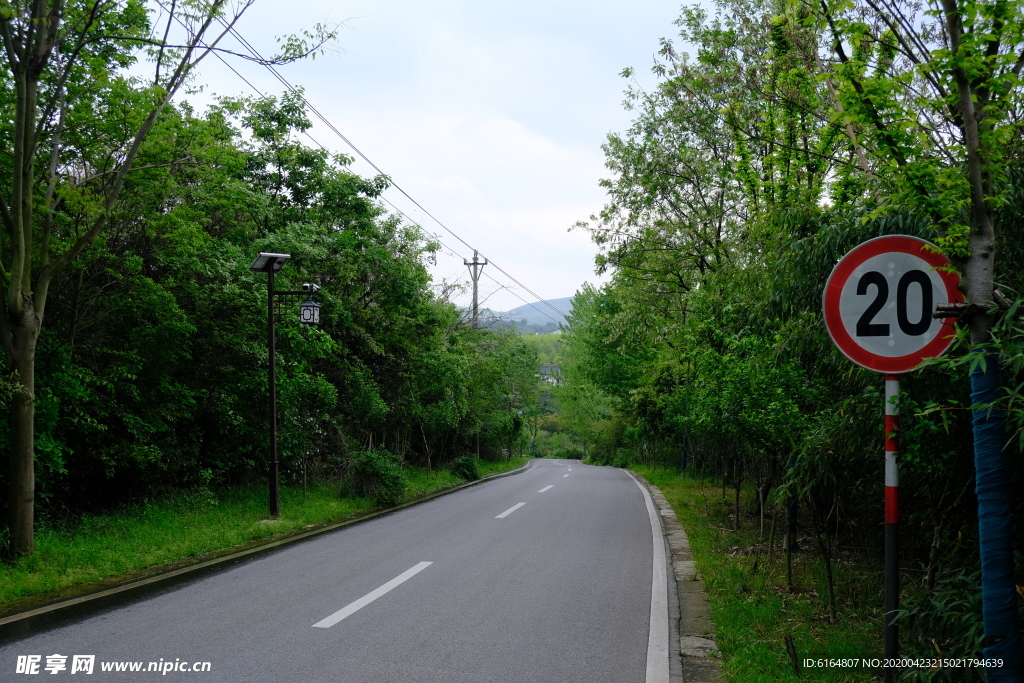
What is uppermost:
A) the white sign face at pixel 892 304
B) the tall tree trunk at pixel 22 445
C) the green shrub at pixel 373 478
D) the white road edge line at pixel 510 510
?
the white sign face at pixel 892 304

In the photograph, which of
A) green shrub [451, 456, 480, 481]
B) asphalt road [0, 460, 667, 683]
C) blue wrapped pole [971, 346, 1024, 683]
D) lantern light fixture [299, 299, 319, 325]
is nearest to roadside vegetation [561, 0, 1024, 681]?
blue wrapped pole [971, 346, 1024, 683]

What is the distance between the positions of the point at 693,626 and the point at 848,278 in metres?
3.98

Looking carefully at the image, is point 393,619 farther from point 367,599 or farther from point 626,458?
point 626,458

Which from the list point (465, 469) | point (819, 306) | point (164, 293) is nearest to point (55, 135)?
point (164, 293)

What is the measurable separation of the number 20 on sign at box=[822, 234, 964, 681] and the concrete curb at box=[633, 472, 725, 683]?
5.87ft

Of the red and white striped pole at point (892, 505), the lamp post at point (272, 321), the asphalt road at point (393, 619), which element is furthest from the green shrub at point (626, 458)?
A: the red and white striped pole at point (892, 505)

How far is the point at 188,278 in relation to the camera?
12.3 meters

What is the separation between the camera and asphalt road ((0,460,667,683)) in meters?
4.81

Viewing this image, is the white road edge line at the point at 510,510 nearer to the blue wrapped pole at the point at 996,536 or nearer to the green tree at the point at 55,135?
the green tree at the point at 55,135

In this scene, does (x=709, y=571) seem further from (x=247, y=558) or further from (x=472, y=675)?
(x=247, y=558)

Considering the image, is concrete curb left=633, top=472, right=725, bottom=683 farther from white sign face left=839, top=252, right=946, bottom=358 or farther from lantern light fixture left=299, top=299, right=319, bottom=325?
lantern light fixture left=299, top=299, right=319, bottom=325

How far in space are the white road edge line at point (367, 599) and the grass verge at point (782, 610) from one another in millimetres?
3335

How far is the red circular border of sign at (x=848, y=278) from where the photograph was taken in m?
3.24

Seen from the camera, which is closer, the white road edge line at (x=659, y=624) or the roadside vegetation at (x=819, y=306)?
the roadside vegetation at (x=819, y=306)
